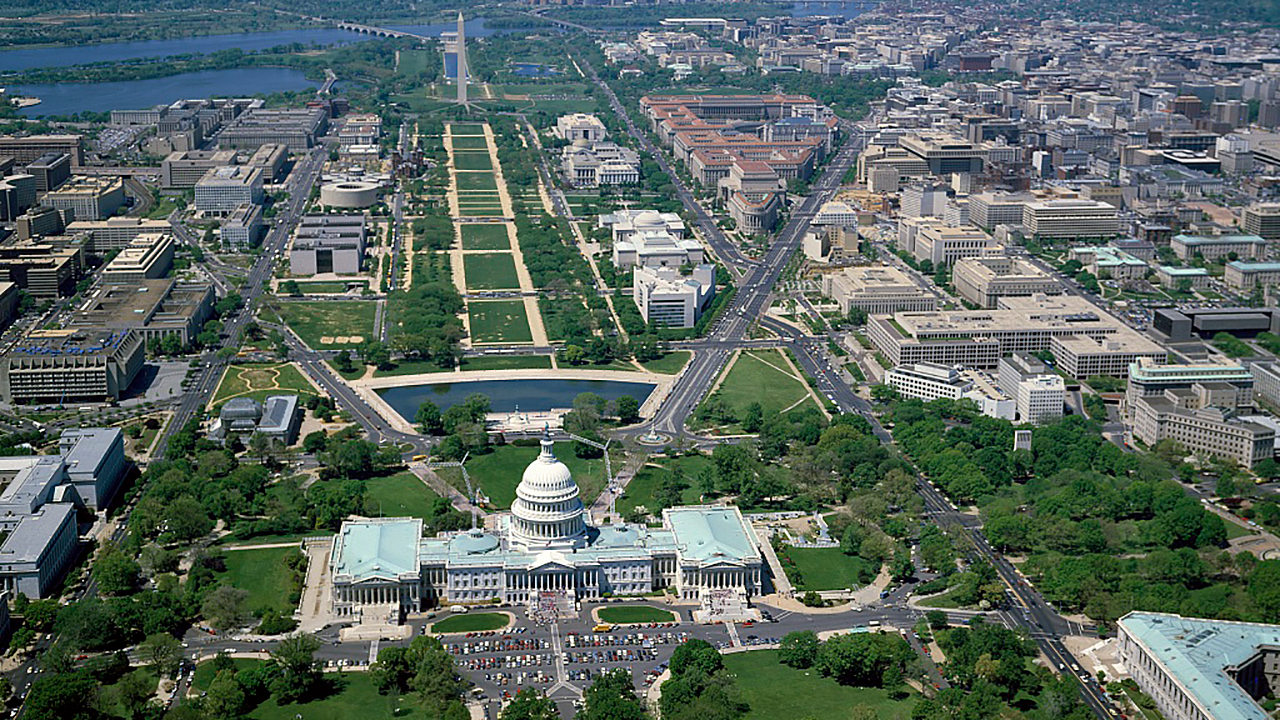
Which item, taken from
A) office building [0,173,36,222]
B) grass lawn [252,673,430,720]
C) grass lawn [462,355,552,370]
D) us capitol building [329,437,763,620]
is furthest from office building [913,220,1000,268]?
grass lawn [252,673,430,720]

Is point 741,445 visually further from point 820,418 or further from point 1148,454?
point 1148,454

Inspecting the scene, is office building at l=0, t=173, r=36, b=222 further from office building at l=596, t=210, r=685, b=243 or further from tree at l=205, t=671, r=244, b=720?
tree at l=205, t=671, r=244, b=720

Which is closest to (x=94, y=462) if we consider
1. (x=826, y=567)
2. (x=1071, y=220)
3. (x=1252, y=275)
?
(x=826, y=567)

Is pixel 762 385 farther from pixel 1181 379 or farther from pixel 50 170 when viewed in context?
pixel 50 170

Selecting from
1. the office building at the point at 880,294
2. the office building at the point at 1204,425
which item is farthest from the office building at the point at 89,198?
the office building at the point at 1204,425

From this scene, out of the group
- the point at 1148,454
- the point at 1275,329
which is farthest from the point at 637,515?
the point at 1275,329

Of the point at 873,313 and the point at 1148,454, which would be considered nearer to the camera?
the point at 1148,454

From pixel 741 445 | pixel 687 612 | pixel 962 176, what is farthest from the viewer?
pixel 962 176
